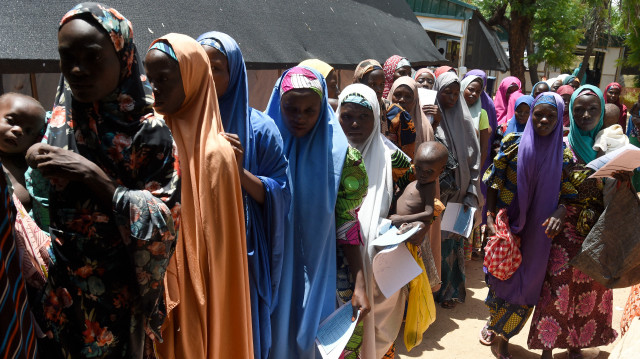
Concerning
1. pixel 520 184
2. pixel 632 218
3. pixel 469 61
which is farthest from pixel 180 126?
pixel 469 61

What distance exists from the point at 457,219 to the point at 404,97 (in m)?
1.20

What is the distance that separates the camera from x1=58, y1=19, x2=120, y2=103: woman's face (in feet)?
4.39

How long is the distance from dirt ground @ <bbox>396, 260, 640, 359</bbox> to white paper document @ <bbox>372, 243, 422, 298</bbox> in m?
1.50

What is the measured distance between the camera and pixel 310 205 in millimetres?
2307


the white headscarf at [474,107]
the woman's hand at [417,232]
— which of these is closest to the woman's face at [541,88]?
the white headscarf at [474,107]

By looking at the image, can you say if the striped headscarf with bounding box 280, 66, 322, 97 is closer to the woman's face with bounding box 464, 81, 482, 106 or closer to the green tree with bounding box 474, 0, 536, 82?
A: the woman's face with bounding box 464, 81, 482, 106

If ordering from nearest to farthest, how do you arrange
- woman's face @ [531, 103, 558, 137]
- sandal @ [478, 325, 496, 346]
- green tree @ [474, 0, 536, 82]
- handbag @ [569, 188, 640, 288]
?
handbag @ [569, 188, 640, 288] → woman's face @ [531, 103, 558, 137] → sandal @ [478, 325, 496, 346] → green tree @ [474, 0, 536, 82]

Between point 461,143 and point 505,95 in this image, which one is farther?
point 505,95

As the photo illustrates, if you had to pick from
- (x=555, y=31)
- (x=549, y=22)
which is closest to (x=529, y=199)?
(x=549, y=22)

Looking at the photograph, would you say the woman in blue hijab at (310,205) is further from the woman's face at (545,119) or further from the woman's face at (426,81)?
the woman's face at (426,81)

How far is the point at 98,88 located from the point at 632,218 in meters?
3.14

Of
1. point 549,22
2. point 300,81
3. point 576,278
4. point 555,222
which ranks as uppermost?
point 549,22

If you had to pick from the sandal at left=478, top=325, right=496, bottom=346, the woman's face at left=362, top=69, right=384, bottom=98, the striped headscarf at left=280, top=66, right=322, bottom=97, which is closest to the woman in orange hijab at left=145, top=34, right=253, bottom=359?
the striped headscarf at left=280, top=66, right=322, bottom=97

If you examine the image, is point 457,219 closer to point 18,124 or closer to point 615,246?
point 615,246
